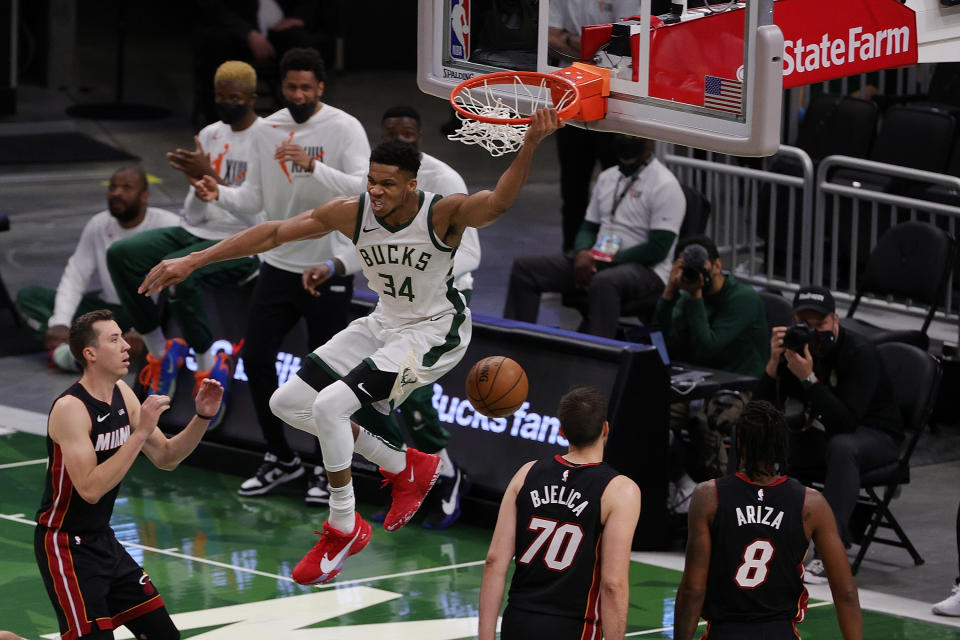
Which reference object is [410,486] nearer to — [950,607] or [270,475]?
[950,607]

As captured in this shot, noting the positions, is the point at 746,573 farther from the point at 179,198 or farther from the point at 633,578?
the point at 179,198

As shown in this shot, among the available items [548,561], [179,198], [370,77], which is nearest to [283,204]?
[548,561]

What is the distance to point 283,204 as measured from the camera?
35.1 feet

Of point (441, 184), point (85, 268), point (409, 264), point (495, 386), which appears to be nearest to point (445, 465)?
point (441, 184)

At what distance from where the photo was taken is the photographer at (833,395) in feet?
31.1

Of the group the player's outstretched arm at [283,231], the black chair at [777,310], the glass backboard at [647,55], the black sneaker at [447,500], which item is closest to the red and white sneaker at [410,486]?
the player's outstretched arm at [283,231]

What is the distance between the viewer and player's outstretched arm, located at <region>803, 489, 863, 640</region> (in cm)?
672

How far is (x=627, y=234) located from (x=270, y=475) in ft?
10.5

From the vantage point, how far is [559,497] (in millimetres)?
6523

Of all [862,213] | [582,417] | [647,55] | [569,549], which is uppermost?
[647,55]

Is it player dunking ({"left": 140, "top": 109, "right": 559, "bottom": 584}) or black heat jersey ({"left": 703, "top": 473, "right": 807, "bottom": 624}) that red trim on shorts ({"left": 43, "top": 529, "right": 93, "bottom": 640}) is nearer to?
player dunking ({"left": 140, "top": 109, "right": 559, "bottom": 584})

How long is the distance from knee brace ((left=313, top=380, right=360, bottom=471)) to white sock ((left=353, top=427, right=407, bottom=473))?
25cm

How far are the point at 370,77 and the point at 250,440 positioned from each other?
13.8 metres

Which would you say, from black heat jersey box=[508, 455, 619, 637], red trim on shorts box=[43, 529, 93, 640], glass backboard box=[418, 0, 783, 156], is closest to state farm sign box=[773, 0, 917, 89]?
glass backboard box=[418, 0, 783, 156]
